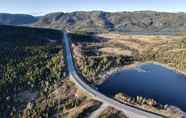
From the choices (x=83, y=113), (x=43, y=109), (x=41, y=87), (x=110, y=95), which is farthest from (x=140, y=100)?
(x=41, y=87)

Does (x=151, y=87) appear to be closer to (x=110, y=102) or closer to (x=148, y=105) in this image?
(x=148, y=105)

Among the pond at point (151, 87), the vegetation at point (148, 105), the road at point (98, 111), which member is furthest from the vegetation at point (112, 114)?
the pond at point (151, 87)

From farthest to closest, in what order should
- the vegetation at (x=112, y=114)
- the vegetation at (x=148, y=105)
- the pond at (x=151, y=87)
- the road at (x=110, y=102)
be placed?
the pond at (x=151, y=87) → the vegetation at (x=112, y=114) → the vegetation at (x=148, y=105) → the road at (x=110, y=102)

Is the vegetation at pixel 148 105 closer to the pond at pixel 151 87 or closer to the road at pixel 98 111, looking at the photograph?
the road at pixel 98 111

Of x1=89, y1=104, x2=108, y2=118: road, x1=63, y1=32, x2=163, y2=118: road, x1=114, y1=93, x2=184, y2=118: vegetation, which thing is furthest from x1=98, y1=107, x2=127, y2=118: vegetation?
x1=114, y1=93, x2=184, y2=118: vegetation

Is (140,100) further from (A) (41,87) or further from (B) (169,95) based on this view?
(A) (41,87)

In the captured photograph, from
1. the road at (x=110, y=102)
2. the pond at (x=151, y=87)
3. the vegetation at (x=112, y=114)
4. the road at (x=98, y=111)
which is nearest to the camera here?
the road at (x=110, y=102)

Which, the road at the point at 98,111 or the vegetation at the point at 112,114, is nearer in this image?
the vegetation at the point at 112,114

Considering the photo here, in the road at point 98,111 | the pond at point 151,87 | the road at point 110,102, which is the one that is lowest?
the pond at point 151,87

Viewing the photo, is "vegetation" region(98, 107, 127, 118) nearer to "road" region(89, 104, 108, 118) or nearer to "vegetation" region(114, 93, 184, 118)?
"road" region(89, 104, 108, 118)
